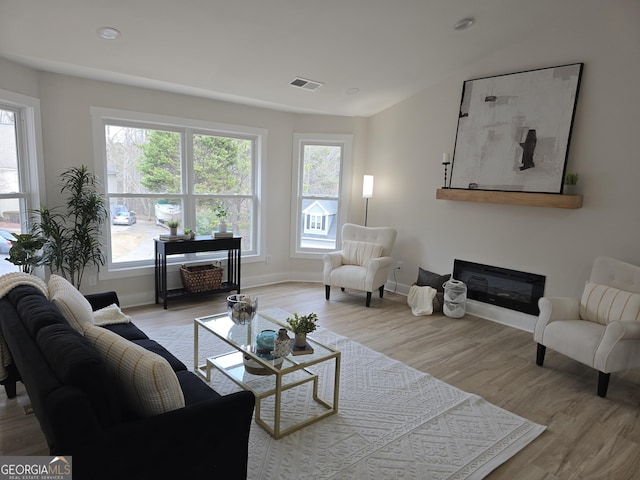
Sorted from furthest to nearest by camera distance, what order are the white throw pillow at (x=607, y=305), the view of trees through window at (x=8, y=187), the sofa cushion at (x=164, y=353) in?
1. the view of trees through window at (x=8, y=187)
2. the white throw pillow at (x=607, y=305)
3. the sofa cushion at (x=164, y=353)

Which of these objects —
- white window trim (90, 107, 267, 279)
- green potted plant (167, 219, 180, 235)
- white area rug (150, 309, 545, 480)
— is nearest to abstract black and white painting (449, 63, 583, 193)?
white area rug (150, 309, 545, 480)

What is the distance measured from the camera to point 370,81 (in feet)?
14.9

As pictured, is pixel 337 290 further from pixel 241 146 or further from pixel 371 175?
pixel 241 146

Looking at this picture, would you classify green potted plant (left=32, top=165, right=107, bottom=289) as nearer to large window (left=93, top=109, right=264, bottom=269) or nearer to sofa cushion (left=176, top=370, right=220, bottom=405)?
large window (left=93, top=109, right=264, bottom=269)

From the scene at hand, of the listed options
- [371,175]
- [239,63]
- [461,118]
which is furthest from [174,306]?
[461,118]

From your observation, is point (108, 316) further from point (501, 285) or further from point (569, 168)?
point (569, 168)

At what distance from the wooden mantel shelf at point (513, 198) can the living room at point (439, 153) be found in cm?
19

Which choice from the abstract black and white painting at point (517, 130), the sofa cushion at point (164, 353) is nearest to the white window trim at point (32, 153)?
the sofa cushion at point (164, 353)

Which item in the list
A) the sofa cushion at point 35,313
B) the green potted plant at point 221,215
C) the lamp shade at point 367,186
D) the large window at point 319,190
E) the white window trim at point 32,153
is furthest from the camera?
the large window at point 319,190

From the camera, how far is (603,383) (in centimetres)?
285

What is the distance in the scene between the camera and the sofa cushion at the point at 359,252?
5.02 meters

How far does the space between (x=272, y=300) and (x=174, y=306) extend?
112 centimetres

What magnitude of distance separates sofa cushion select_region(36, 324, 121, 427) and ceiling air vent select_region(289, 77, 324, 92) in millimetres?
3627

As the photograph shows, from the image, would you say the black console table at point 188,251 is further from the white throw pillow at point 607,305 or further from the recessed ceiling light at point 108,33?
the white throw pillow at point 607,305
